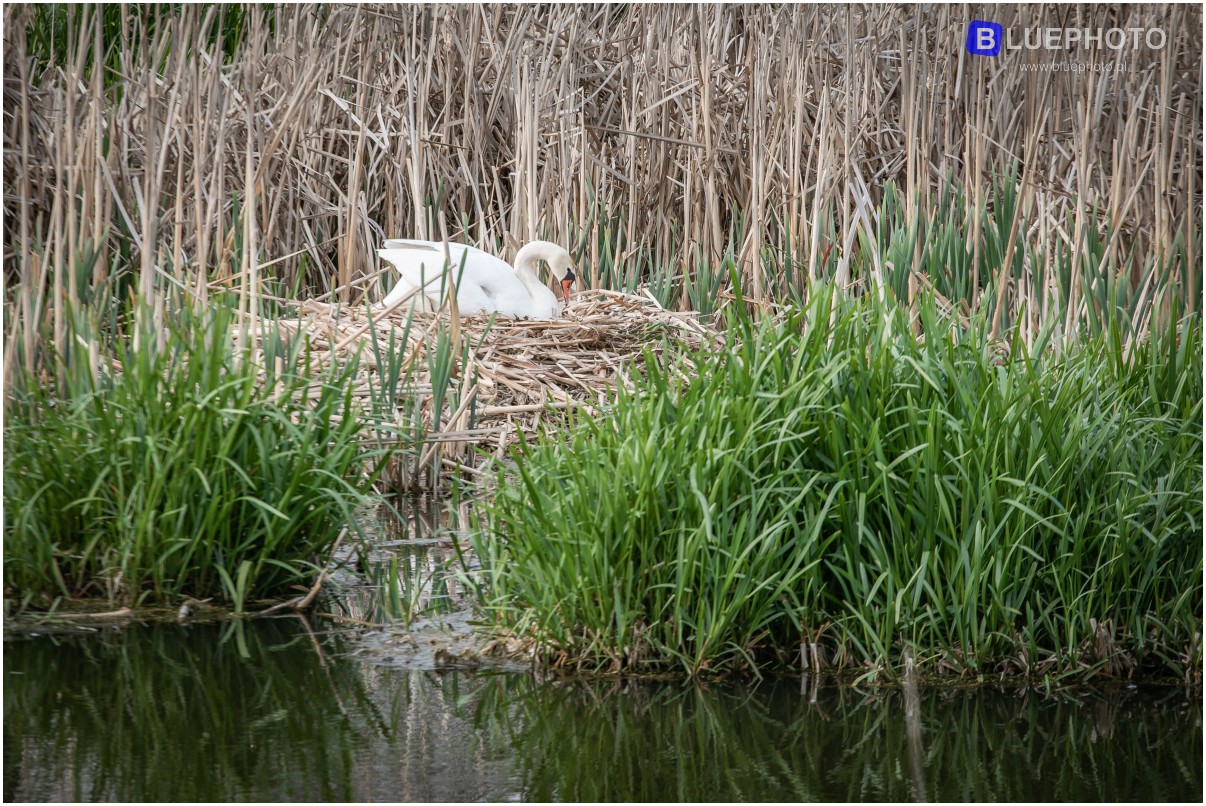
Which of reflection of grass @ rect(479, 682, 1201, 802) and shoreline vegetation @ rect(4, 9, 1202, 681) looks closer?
reflection of grass @ rect(479, 682, 1201, 802)

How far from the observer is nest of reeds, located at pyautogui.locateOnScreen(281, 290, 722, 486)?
5.02 meters

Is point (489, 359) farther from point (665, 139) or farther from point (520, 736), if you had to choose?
point (520, 736)

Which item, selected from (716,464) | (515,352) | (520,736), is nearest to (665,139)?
(515,352)

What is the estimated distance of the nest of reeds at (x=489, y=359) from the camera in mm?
5016

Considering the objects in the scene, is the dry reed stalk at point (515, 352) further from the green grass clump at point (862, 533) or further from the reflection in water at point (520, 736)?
the reflection in water at point (520, 736)

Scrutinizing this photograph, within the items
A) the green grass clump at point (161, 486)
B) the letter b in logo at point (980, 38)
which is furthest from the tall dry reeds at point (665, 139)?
the green grass clump at point (161, 486)

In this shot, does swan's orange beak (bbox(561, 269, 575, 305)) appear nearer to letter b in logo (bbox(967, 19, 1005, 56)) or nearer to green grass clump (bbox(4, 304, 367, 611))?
letter b in logo (bbox(967, 19, 1005, 56))

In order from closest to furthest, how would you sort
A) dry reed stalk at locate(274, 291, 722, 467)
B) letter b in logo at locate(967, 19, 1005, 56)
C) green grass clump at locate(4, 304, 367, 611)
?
green grass clump at locate(4, 304, 367, 611) < dry reed stalk at locate(274, 291, 722, 467) < letter b in logo at locate(967, 19, 1005, 56)

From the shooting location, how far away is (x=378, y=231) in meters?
7.25

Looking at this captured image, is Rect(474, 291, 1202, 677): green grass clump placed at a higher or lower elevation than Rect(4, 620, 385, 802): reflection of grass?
higher

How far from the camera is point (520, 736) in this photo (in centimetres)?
281

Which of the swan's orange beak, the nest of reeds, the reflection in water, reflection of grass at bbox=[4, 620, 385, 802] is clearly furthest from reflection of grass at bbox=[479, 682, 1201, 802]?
the swan's orange beak

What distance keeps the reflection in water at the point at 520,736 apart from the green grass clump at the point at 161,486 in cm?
25

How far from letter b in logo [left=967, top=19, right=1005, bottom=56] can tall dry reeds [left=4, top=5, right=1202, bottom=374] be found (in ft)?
0.17
